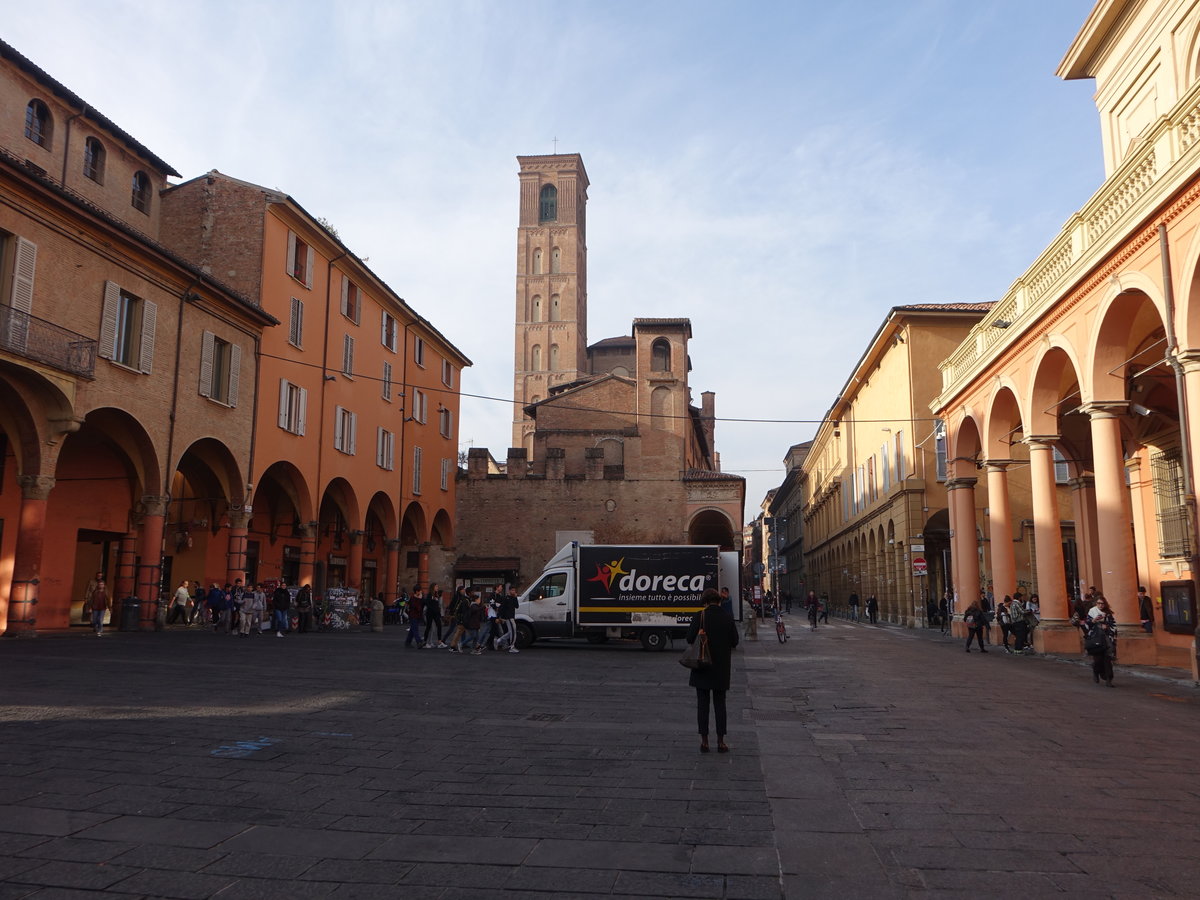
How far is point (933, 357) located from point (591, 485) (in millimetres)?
18227

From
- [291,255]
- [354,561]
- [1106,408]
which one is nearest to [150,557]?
[354,561]

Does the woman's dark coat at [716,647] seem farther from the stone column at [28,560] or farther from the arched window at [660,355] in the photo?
the arched window at [660,355]

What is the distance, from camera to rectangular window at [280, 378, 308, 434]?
2725cm

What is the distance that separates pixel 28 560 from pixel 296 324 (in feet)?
39.6

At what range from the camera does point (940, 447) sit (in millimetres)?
29953

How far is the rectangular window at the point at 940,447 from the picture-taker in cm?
2783

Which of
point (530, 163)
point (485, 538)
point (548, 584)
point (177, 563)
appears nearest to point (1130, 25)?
point (548, 584)

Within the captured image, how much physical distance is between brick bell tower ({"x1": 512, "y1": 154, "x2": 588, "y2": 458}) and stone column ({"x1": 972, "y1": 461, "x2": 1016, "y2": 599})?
209 ft

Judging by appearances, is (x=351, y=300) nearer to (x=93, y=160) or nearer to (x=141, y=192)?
(x=141, y=192)

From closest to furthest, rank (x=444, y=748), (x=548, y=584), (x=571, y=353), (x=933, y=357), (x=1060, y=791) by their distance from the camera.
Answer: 1. (x=1060, y=791)
2. (x=444, y=748)
3. (x=548, y=584)
4. (x=933, y=357)
5. (x=571, y=353)

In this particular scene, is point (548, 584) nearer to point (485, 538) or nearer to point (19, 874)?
point (19, 874)

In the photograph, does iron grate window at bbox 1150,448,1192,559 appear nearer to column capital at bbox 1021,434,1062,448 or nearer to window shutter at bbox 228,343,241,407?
column capital at bbox 1021,434,1062,448

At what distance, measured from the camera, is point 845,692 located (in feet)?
41.4

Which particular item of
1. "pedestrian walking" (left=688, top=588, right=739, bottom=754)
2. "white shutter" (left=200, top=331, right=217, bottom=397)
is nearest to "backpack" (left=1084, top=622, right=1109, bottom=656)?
"pedestrian walking" (left=688, top=588, right=739, bottom=754)
